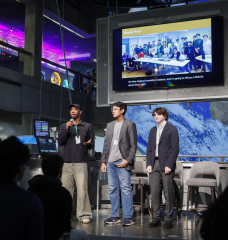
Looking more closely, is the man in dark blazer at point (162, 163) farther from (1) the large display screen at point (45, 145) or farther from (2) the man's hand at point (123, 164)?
(1) the large display screen at point (45, 145)

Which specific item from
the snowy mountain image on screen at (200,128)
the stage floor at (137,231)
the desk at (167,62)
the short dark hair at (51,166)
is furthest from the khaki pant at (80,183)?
the snowy mountain image on screen at (200,128)

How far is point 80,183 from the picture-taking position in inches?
167

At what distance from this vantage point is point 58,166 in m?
2.11

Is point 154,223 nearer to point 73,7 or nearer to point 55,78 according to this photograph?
point 55,78

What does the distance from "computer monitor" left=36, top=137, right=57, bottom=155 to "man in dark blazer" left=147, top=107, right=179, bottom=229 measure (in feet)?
5.12

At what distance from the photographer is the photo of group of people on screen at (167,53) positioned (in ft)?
18.4

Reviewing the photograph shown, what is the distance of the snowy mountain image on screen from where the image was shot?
20.3 metres

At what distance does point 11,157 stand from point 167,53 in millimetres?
4882

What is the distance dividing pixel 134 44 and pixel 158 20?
622 mm

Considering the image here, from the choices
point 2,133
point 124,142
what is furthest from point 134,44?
point 2,133

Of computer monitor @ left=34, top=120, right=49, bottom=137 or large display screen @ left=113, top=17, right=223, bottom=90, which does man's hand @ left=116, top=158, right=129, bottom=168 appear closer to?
computer monitor @ left=34, top=120, right=49, bottom=137

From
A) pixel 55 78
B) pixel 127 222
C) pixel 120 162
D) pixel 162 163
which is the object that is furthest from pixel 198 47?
pixel 55 78

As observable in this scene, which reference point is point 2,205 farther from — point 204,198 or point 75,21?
point 75,21

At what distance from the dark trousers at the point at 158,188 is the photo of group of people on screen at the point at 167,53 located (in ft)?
7.65
